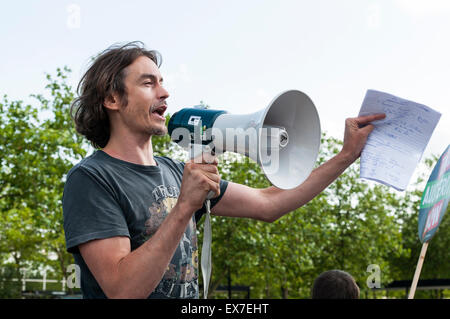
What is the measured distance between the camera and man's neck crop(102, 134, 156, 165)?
2.24 m

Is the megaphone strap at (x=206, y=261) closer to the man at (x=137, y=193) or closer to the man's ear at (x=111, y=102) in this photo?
the man at (x=137, y=193)

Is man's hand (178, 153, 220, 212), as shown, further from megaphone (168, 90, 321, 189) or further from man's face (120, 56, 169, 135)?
man's face (120, 56, 169, 135)

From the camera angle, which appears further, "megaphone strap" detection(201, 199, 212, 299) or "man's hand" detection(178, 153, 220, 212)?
"megaphone strap" detection(201, 199, 212, 299)

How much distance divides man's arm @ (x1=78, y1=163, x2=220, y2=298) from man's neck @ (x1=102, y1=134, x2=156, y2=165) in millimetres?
424

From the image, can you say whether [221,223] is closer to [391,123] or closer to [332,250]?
[332,250]

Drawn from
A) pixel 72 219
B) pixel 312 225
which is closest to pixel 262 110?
pixel 72 219

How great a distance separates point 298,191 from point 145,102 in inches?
35.8

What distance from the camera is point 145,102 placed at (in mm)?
2205

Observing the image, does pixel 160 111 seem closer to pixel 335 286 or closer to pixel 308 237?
pixel 335 286

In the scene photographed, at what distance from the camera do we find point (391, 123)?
2531 millimetres

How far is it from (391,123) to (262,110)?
864mm

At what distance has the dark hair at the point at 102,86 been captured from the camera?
231cm

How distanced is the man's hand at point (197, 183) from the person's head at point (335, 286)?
7.25ft

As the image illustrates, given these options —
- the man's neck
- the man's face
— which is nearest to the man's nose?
the man's face
